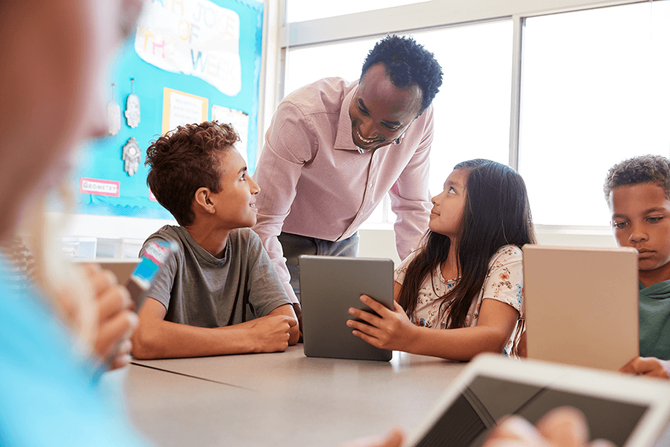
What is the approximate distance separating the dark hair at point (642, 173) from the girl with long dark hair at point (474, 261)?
0.89 ft

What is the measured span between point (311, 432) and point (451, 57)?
3.24m

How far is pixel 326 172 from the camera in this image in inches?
77.2

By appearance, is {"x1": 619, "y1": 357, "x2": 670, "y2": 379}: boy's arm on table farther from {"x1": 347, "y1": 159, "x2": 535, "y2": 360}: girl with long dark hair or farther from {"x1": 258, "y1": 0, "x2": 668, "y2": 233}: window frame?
{"x1": 258, "y1": 0, "x2": 668, "y2": 233}: window frame

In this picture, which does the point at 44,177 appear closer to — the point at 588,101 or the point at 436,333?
the point at 436,333

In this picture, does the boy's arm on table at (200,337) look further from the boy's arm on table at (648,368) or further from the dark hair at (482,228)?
the boy's arm on table at (648,368)

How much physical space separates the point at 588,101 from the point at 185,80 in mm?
2456

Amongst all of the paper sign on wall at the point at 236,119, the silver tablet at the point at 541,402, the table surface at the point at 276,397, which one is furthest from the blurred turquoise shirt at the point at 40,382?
the paper sign on wall at the point at 236,119

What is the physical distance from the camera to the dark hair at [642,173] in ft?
4.94

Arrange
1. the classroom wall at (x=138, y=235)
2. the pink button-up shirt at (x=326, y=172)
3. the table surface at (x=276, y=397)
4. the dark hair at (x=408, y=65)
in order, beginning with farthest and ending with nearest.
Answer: the classroom wall at (x=138, y=235), the pink button-up shirt at (x=326, y=172), the dark hair at (x=408, y=65), the table surface at (x=276, y=397)

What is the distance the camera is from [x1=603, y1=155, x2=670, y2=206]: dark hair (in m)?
1.51

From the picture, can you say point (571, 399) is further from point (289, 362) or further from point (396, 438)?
point (289, 362)

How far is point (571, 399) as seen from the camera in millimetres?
290

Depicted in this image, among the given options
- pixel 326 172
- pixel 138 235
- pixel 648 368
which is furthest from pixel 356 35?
pixel 648 368

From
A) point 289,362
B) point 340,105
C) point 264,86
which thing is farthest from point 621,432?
point 264,86
